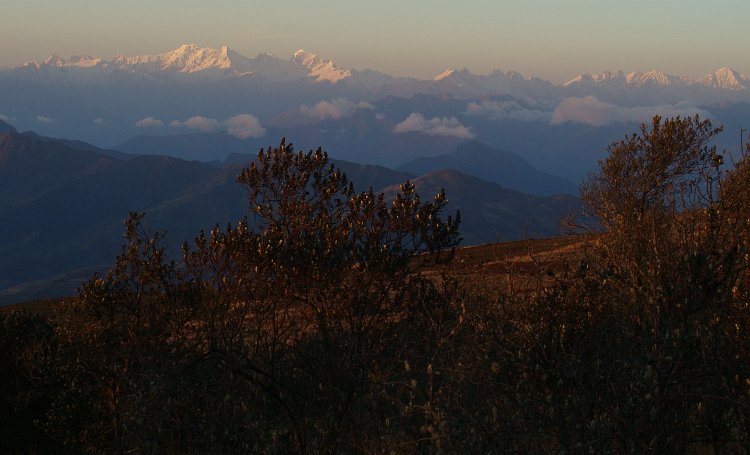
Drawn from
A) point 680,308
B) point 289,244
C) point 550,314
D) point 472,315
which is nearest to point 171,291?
point 289,244

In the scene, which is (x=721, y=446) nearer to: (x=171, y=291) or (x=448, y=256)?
(x=448, y=256)

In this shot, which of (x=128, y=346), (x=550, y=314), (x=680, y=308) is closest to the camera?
(x=680, y=308)

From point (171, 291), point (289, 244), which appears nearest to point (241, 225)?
point (289, 244)

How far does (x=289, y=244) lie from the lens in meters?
19.1

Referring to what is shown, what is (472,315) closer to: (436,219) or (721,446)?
(436,219)

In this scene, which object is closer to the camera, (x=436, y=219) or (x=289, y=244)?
(x=289, y=244)

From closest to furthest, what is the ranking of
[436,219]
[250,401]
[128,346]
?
[250,401]
[436,219]
[128,346]

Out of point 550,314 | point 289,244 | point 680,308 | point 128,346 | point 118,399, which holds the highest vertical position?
point 289,244

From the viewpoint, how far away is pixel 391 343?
22578 millimetres

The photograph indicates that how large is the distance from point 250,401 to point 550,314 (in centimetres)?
950

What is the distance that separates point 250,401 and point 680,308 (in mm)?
12310

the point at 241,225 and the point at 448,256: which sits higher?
the point at 241,225

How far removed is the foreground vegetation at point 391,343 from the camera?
11266 millimetres

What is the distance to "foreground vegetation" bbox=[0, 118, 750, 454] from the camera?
37.0 ft
